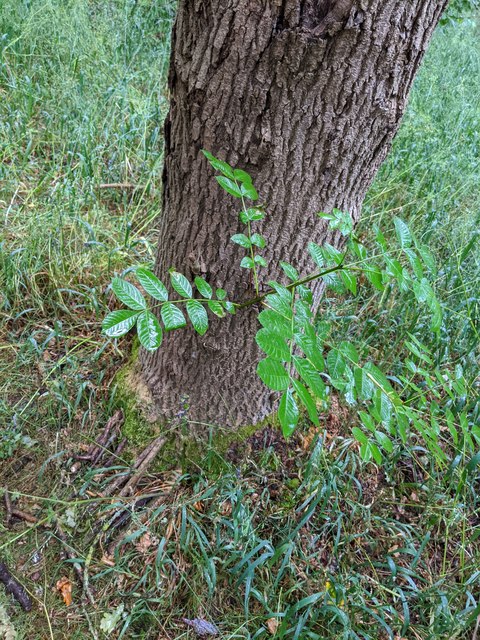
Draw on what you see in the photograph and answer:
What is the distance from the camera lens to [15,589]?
160 cm

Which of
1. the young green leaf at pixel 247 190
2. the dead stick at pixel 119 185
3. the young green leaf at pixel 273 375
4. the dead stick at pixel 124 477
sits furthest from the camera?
the dead stick at pixel 119 185

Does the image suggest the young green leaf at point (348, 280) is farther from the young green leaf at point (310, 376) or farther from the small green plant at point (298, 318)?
the young green leaf at point (310, 376)

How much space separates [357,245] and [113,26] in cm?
341

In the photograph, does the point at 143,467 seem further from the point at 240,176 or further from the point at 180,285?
the point at 240,176

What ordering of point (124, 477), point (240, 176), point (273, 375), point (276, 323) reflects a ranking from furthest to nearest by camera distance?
1. point (124, 477)
2. point (240, 176)
3. point (276, 323)
4. point (273, 375)

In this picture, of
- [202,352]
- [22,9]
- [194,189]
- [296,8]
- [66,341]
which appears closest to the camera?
[296,8]

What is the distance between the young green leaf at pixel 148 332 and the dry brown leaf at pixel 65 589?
1.18 m

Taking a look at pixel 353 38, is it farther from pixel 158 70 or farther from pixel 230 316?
pixel 158 70

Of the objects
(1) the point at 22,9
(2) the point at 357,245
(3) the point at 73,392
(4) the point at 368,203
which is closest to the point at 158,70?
(1) the point at 22,9

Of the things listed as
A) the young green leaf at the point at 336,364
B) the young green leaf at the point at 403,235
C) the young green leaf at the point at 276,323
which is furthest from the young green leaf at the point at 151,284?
the young green leaf at the point at 403,235

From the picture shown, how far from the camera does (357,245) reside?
1188mm

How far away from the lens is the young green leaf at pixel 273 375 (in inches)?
33.8

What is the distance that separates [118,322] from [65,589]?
47.5 inches

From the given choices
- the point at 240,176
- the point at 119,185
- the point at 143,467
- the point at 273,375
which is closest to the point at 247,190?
the point at 240,176
